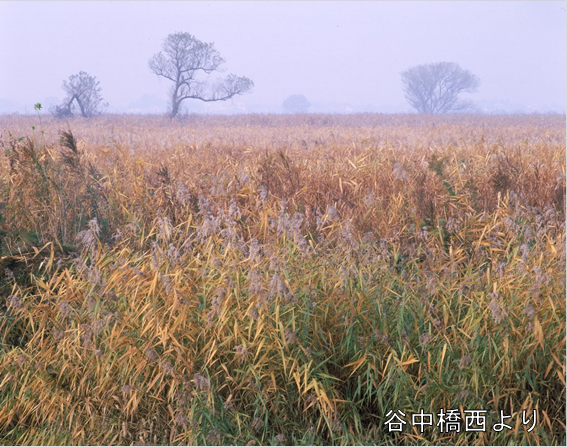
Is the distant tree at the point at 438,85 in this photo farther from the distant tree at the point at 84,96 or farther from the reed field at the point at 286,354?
the reed field at the point at 286,354

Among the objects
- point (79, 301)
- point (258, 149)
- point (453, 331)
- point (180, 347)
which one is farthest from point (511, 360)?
point (258, 149)

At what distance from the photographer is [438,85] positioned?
6244 centimetres

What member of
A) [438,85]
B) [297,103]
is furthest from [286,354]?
[297,103]

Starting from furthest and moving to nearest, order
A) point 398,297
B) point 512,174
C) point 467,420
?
point 512,174
point 398,297
point 467,420

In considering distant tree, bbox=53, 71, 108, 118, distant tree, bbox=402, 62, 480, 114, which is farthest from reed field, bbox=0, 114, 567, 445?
distant tree, bbox=402, 62, 480, 114

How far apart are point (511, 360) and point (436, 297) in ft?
2.25

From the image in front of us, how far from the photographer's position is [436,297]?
323 cm

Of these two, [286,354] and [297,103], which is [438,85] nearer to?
[297,103]

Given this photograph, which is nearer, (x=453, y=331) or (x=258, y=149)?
(x=453, y=331)

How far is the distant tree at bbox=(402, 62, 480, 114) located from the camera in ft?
199

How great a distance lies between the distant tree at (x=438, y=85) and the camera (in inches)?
2393

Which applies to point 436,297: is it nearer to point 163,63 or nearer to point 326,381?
point 326,381

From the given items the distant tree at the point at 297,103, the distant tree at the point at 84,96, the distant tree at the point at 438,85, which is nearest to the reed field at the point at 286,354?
the distant tree at the point at 84,96

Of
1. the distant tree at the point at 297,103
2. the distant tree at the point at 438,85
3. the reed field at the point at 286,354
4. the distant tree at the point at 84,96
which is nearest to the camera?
the reed field at the point at 286,354
